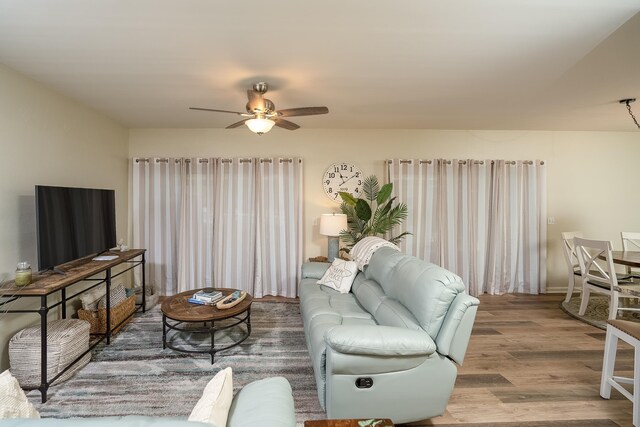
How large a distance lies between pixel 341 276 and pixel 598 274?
3184 millimetres

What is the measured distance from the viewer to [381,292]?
103 inches

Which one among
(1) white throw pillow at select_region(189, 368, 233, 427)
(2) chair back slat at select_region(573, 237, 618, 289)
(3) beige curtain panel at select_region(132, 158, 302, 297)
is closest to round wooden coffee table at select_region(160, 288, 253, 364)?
(3) beige curtain panel at select_region(132, 158, 302, 297)

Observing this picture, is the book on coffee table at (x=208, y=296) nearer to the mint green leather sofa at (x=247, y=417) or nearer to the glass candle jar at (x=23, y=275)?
the glass candle jar at (x=23, y=275)

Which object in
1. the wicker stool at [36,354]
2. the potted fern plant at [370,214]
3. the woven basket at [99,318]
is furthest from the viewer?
the potted fern plant at [370,214]

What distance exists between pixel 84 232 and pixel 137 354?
1268mm

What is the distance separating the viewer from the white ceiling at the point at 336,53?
171cm

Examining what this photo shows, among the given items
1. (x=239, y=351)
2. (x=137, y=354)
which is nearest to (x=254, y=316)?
(x=239, y=351)

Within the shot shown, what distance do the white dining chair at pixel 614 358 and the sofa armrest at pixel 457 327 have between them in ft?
3.44

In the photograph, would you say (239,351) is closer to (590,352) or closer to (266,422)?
(266,422)

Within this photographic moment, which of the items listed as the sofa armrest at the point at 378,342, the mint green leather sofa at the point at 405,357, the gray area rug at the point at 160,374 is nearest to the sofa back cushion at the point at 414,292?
the mint green leather sofa at the point at 405,357

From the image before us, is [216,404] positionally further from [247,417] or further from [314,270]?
[314,270]

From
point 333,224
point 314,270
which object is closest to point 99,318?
point 314,270

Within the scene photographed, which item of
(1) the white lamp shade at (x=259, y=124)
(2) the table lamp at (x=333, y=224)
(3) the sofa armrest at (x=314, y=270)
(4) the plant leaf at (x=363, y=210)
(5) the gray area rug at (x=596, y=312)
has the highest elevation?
(1) the white lamp shade at (x=259, y=124)

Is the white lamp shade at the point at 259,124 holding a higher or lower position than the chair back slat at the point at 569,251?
higher
